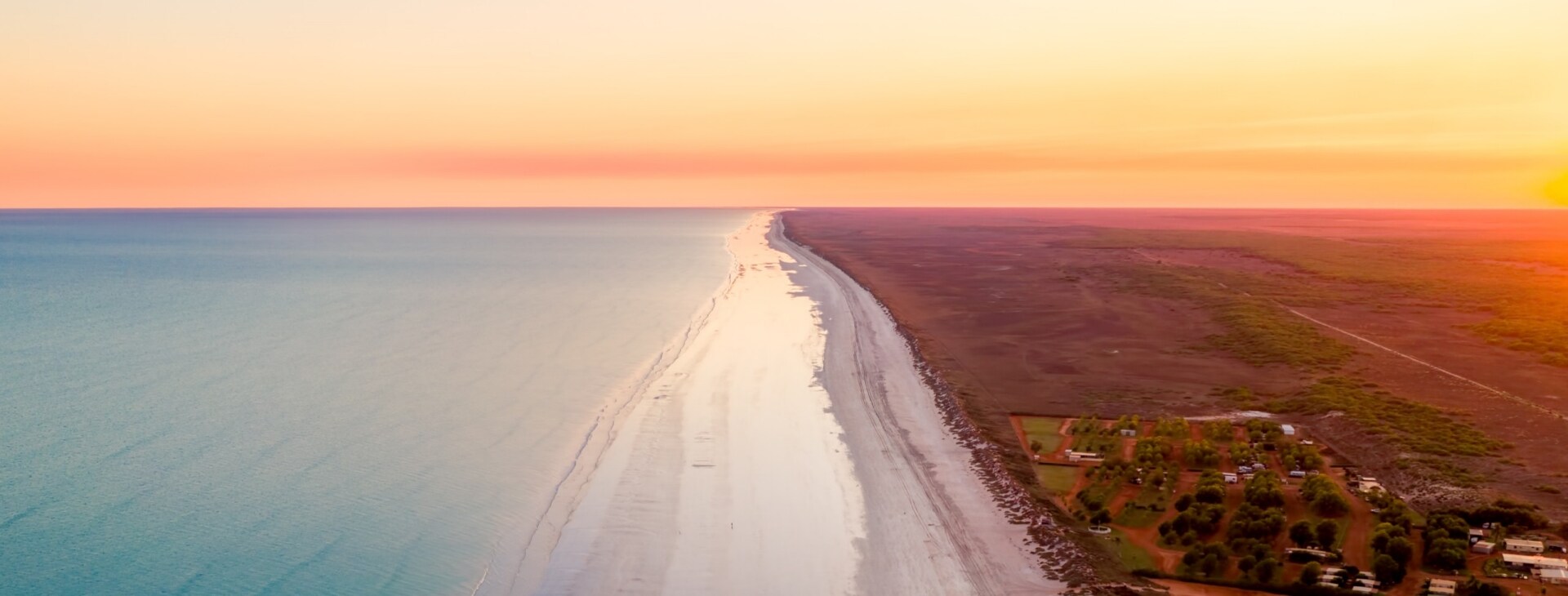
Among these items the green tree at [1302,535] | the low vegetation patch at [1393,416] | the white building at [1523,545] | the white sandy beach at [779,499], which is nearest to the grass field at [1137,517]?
the white sandy beach at [779,499]

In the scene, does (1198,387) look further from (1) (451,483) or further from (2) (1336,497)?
(1) (451,483)

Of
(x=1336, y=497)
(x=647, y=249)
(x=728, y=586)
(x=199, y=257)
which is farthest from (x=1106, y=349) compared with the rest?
(x=199, y=257)

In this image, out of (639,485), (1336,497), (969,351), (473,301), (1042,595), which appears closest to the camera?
(1042,595)

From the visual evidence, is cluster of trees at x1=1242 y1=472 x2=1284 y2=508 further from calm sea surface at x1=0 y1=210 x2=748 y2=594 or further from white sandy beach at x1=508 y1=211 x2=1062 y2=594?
calm sea surface at x1=0 y1=210 x2=748 y2=594

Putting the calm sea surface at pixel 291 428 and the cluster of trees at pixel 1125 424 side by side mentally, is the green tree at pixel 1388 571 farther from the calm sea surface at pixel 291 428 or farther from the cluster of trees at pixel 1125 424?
the calm sea surface at pixel 291 428

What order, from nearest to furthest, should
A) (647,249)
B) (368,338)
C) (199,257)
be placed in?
(368,338)
(199,257)
(647,249)

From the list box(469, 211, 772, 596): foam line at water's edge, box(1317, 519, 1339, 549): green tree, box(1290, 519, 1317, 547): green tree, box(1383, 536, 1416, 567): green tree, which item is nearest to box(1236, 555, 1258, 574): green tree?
box(1290, 519, 1317, 547): green tree
